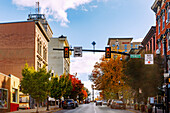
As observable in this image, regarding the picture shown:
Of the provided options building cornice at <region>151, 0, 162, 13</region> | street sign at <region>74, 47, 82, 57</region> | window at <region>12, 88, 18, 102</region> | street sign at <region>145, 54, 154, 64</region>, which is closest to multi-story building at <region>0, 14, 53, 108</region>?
window at <region>12, 88, 18, 102</region>

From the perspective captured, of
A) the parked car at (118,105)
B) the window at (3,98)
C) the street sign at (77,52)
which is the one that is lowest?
the parked car at (118,105)

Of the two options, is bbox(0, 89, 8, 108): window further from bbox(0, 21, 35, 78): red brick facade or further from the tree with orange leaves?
the tree with orange leaves

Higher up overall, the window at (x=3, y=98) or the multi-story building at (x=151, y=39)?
the multi-story building at (x=151, y=39)

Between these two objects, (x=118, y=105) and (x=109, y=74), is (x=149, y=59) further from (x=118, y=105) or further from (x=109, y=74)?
(x=109, y=74)

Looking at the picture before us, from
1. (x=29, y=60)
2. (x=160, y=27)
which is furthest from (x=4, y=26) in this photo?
(x=160, y=27)

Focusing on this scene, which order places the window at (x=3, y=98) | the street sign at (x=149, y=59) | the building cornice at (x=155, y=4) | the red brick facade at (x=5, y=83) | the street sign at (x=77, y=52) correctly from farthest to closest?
A: the building cornice at (x=155, y=4) → the red brick facade at (x=5, y=83) → the window at (x=3, y=98) → the street sign at (x=149, y=59) → the street sign at (x=77, y=52)

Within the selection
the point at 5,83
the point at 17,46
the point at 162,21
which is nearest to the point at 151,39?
the point at 162,21

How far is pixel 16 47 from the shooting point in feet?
168

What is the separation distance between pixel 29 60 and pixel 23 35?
4.62m

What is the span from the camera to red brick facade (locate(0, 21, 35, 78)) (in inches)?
2009

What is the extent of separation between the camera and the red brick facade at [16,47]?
51031 mm

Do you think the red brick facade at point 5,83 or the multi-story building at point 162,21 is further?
the multi-story building at point 162,21

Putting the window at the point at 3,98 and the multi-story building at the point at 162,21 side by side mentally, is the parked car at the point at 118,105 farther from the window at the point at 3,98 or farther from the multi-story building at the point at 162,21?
the window at the point at 3,98

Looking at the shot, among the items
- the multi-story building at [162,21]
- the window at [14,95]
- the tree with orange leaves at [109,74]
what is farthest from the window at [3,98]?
the tree with orange leaves at [109,74]
